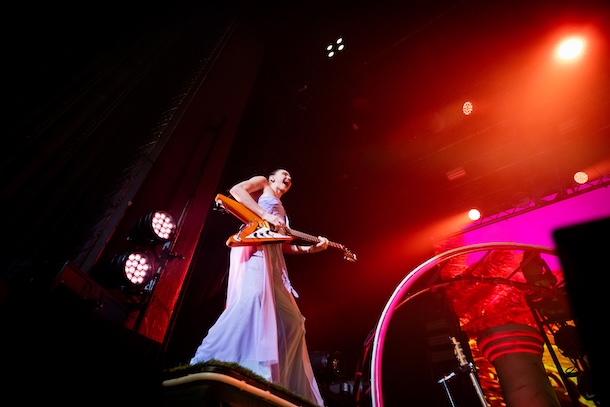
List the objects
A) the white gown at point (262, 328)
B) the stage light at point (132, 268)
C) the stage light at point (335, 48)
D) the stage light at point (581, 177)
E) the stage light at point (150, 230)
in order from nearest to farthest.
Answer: the white gown at point (262, 328) < the stage light at point (132, 268) < the stage light at point (150, 230) < the stage light at point (335, 48) < the stage light at point (581, 177)

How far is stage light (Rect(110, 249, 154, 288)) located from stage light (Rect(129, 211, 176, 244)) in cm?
17

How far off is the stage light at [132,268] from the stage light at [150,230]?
173 mm

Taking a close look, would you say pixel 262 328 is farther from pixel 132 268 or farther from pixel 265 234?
pixel 132 268

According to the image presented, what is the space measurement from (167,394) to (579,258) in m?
2.07

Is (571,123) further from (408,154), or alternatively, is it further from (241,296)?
(241,296)

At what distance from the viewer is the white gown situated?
85.8 inches

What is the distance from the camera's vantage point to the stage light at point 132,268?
3279mm

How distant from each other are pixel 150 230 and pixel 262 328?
6.50 ft

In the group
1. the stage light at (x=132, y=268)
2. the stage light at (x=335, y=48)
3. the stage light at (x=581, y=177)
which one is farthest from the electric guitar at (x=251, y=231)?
the stage light at (x=581, y=177)

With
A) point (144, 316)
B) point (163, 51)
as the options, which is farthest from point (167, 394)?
point (163, 51)

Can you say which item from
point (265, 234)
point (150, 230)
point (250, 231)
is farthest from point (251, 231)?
point (150, 230)

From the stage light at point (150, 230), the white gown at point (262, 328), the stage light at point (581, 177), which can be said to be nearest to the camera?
the white gown at point (262, 328)

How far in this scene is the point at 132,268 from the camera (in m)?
3.35

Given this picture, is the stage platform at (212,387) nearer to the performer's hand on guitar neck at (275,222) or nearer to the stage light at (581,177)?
the performer's hand on guitar neck at (275,222)
